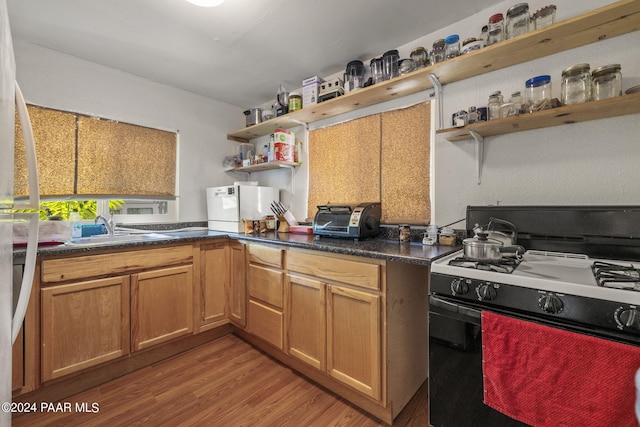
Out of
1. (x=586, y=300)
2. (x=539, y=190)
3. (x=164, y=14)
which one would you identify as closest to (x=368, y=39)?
(x=164, y=14)

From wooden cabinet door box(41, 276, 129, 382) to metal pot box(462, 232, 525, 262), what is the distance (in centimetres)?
205

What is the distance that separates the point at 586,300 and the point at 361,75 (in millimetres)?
1857

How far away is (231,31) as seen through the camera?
1821mm

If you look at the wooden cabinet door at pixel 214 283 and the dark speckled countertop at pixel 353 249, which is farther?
the wooden cabinet door at pixel 214 283

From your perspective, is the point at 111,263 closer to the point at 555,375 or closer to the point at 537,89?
the point at 555,375

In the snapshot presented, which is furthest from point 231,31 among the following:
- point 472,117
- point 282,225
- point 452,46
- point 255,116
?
point 472,117

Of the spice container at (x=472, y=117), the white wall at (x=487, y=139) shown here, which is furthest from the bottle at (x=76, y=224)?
the spice container at (x=472, y=117)

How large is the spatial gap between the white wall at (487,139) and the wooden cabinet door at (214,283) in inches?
29.5

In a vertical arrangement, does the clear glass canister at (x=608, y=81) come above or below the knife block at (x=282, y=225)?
above

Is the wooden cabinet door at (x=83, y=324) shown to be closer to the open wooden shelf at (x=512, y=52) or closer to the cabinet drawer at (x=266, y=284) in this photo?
the cabinet drawer at (x=266, y=284)

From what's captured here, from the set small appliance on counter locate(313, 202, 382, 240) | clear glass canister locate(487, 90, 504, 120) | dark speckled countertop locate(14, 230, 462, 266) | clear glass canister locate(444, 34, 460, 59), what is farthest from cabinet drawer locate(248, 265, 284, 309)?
clear glass canister locate(444, 34, 460, 59)

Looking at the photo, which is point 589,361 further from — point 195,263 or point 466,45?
point 195,263

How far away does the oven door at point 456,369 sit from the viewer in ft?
3.46

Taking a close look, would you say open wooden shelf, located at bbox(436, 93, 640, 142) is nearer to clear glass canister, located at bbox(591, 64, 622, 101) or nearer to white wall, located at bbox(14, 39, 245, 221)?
clear glass canister, located at bbox(591, 64, 622, 101)
